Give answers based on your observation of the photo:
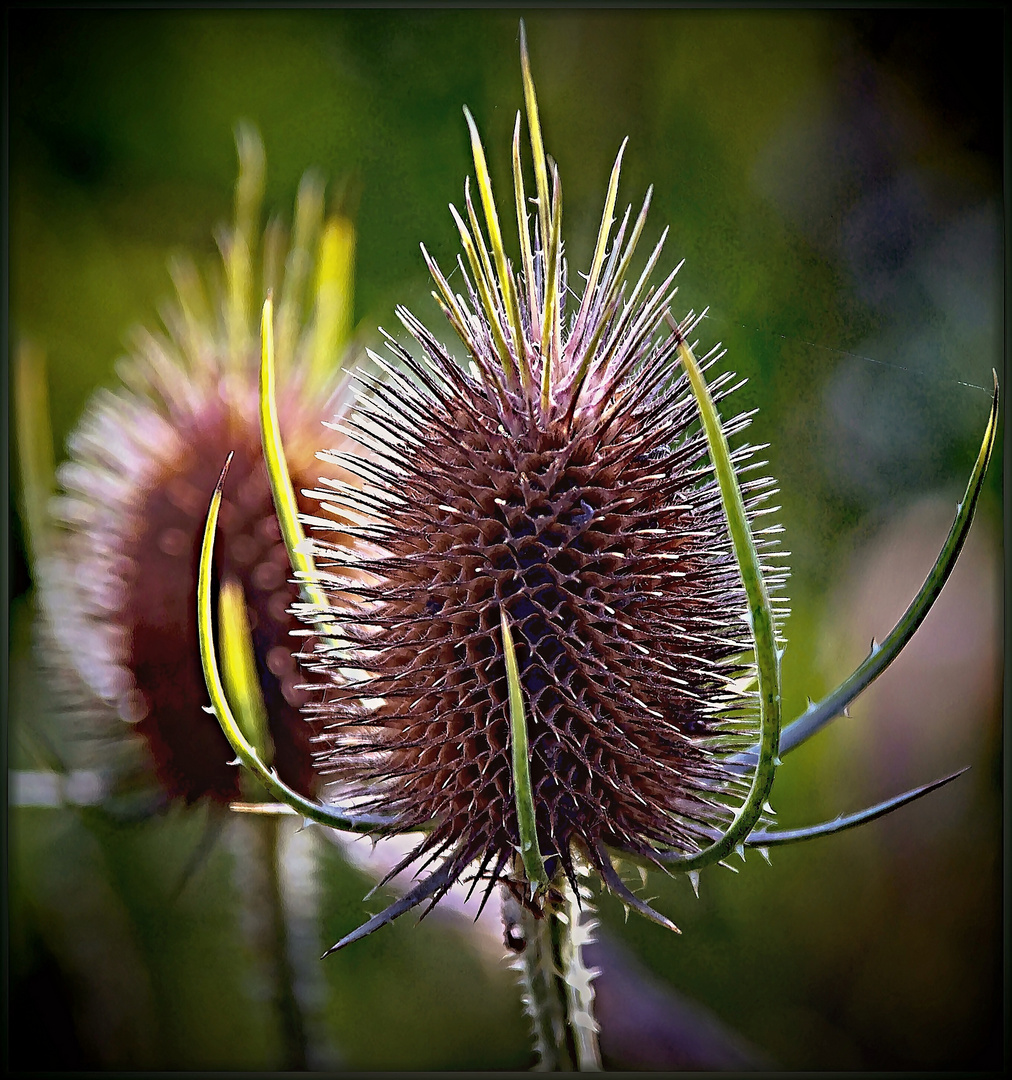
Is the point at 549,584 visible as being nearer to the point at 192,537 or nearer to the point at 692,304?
the point at 692,304

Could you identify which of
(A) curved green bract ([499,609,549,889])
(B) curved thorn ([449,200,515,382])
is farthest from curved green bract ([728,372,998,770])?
(B) curved thorn ([449,200,515,382])

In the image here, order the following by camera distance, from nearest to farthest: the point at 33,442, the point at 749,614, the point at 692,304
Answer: the point at 749,614 → the point at 692,304 → the point at 33,442

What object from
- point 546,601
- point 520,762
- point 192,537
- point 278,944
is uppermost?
point 192,537

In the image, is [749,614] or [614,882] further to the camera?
[614,882]

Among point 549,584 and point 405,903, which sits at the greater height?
point 549,584

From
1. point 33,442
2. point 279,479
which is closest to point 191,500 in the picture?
point 33,442

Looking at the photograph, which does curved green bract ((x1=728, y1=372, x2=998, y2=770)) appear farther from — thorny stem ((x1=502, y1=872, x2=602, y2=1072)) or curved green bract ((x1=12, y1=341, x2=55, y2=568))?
curved green bract ((x1=12, y1=341, x2=55, y2=568))

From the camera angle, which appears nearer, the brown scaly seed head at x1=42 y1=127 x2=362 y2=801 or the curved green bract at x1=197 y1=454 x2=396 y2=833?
the curved green bract at x1=197 y1=454 x2=396 y2=833
